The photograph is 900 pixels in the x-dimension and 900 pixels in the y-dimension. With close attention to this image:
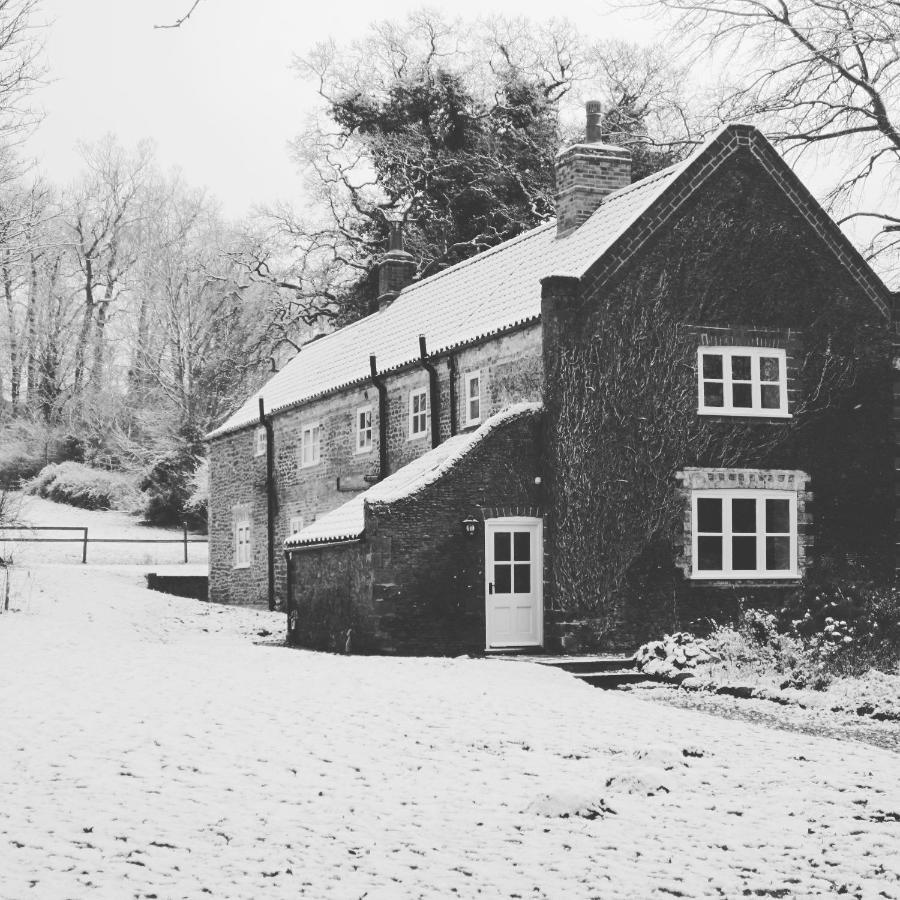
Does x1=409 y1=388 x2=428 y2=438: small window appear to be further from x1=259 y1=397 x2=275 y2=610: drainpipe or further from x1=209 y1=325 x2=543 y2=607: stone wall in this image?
x1=259 y1=397 x2=275 y2=610: drainpipe

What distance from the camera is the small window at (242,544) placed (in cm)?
3503

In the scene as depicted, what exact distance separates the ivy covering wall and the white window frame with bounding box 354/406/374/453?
7.73m

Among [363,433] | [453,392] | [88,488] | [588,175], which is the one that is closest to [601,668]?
[453,392]

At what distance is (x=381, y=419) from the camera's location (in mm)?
27156

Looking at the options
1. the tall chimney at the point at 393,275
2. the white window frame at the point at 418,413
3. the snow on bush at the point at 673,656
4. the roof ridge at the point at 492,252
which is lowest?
the snow on bush at the point at 673,656

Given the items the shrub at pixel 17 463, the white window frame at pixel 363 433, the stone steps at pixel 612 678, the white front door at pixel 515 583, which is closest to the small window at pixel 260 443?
the white window frame at pixel 363 433

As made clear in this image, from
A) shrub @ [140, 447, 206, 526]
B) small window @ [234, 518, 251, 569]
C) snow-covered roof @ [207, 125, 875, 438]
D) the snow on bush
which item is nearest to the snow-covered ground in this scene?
shrub @ [140, 447, 206, 526]

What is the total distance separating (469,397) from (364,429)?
5.04 m

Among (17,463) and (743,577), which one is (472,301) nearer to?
(743,577)

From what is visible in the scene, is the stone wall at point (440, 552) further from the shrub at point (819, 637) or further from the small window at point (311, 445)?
the small window at point (311, 445)

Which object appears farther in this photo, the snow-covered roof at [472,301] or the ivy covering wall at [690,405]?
the snow-covered roof at [472,301]

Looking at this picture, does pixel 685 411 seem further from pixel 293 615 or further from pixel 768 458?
pixel 293 615

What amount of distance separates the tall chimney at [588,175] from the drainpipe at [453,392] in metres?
3.39

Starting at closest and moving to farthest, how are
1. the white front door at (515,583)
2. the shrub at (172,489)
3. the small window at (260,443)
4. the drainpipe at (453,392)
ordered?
the white front door at (515,583) < the drainpipe at (453,392) < the small window at (260,443) < the shrub at (172,489)
